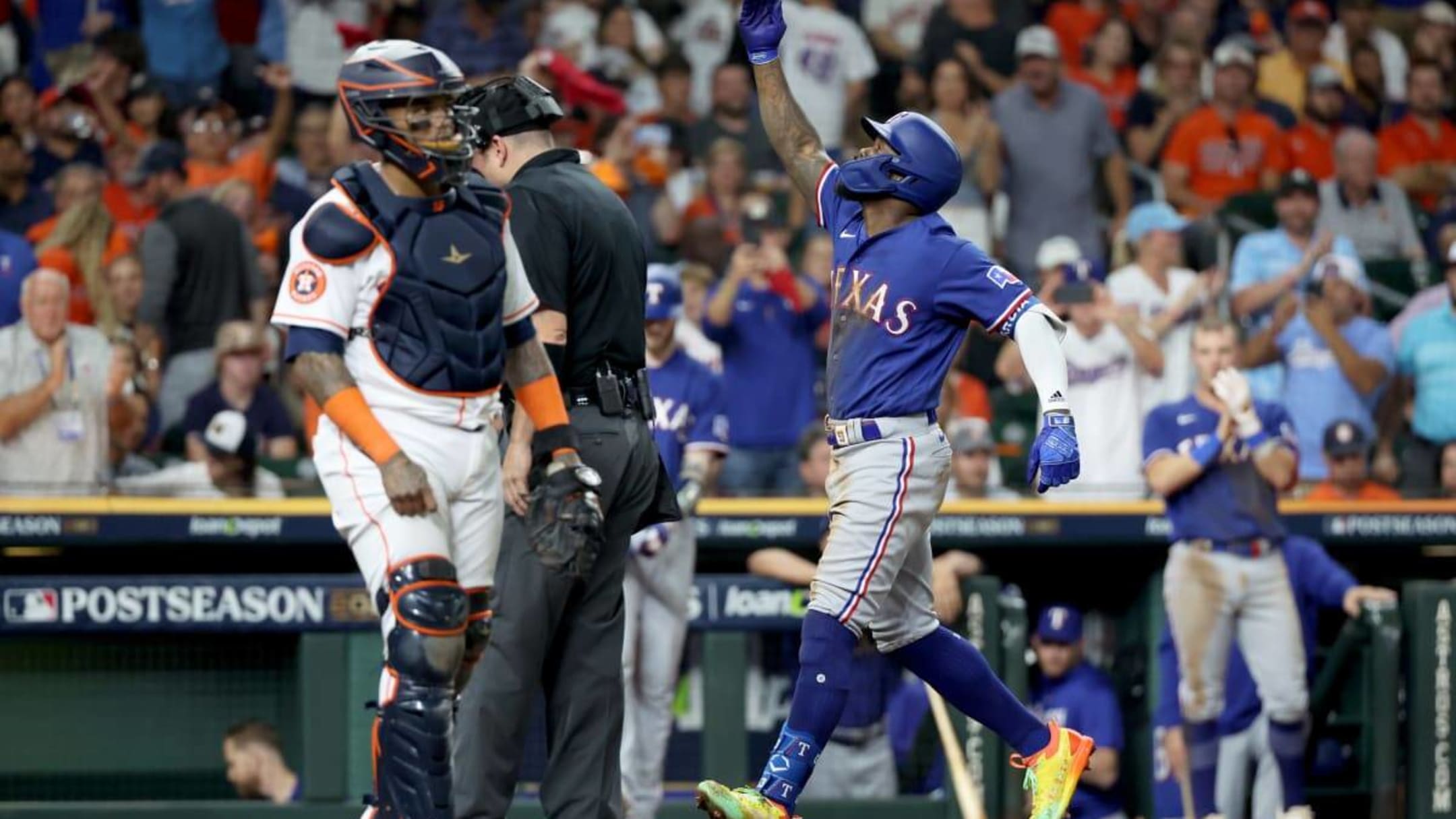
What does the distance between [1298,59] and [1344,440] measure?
4.22m

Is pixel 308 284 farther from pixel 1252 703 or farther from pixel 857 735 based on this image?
pixel 1252 703

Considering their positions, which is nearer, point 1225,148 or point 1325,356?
point 1325,356

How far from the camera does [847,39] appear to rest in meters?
12.2

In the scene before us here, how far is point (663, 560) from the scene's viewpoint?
7805 mm

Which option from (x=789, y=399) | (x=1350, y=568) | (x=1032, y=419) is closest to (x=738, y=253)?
(x=789, y=399)

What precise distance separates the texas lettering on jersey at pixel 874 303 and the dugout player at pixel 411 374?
3.15 ft

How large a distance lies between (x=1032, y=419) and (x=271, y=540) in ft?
11.3

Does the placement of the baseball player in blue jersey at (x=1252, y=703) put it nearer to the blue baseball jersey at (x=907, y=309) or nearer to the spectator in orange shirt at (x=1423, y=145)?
the blue baseball jersey at (x=907, y=309)

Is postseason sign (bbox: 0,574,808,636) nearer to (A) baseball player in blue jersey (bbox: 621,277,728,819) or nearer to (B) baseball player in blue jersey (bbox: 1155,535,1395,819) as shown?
(A) baseball player in blue jersey (bbox: 621,277,728,819)

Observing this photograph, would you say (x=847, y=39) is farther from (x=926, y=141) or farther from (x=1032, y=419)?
(x=926, y=141)

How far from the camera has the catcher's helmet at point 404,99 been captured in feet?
16.4

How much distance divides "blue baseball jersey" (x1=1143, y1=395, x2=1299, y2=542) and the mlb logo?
3780mm

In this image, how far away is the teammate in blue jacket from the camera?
840 cm

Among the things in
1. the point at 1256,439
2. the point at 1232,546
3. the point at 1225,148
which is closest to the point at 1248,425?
the point at 1256,439
